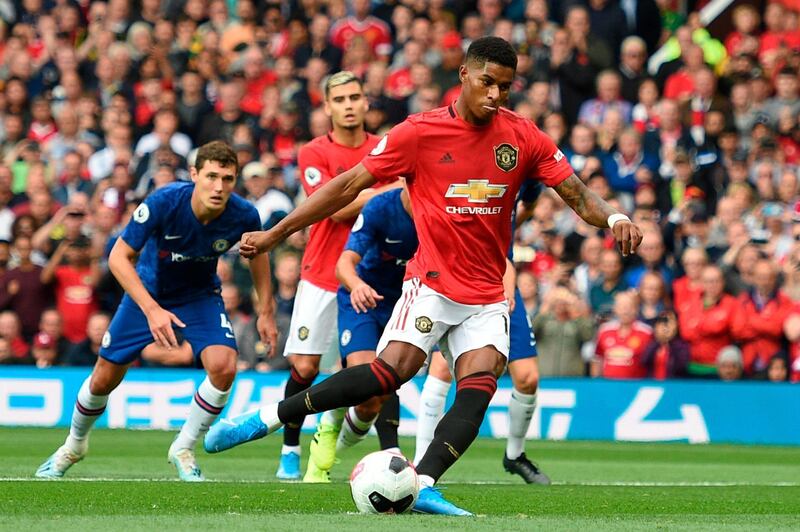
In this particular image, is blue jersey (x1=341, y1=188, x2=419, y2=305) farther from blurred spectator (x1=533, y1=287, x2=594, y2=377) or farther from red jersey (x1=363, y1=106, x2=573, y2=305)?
blurred spectator (x1=533, y1=287, x2=594, y2=377)

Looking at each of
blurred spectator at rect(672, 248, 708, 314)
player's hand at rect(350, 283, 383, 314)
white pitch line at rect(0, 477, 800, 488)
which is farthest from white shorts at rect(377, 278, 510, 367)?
blurred spectator at rect(672, 248, 708, 314)

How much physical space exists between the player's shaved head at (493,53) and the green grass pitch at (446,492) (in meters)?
2.38

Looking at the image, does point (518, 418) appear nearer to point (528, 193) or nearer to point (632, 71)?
point (528, 193)

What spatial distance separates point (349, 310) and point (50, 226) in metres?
8.61

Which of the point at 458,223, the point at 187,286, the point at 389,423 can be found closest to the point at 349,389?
the point at 458,223

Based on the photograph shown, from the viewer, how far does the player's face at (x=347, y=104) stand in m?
11.5

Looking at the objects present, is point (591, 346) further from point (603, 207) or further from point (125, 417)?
point (603, 207)

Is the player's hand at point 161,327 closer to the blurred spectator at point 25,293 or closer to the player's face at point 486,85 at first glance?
the player's face at point 486,85

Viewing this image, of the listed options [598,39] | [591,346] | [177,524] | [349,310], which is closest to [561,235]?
[591,346]

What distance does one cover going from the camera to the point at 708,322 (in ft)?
53.1

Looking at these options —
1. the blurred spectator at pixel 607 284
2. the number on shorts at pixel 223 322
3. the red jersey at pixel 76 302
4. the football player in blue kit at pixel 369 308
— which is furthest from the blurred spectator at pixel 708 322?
the number on shorts at pixel 223 322

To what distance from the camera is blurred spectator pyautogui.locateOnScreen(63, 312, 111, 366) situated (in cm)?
Answer: 1736

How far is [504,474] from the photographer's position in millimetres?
12305

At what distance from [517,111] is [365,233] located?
8039mm
